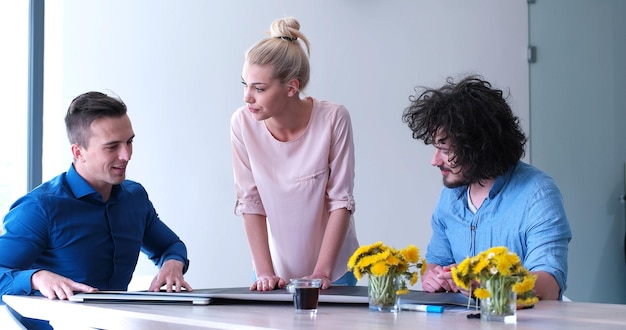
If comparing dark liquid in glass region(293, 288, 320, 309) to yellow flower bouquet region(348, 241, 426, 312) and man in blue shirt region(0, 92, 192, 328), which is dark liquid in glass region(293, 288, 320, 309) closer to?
yellow flower bouquet region(348, 241, 426, 312)

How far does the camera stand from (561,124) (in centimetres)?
521

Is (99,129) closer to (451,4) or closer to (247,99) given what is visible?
(247,99)

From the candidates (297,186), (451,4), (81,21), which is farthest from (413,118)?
(451,4)

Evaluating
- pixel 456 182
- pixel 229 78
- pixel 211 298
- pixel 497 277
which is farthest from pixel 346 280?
pixel 229 78

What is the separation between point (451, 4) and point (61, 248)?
339cm

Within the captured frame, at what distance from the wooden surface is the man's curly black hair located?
45 cm

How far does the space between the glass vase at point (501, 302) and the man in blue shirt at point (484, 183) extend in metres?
0.49

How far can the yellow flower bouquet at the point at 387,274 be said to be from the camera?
167 cm

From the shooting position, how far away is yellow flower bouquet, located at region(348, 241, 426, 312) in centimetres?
167

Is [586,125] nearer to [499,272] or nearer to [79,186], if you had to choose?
[79,186]

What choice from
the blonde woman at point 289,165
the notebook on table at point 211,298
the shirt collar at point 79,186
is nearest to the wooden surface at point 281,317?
the notebook on table at point 211,298

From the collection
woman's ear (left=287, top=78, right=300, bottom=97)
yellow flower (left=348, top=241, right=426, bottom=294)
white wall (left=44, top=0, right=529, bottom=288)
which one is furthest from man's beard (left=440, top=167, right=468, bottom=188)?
white wall (left=44, top=0, right=529, bottom=288)

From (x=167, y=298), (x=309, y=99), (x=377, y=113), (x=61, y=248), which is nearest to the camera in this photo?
(x=167, y=298)

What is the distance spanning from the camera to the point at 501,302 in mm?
1481
